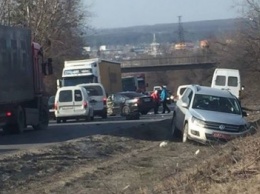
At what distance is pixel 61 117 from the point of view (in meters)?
41.9

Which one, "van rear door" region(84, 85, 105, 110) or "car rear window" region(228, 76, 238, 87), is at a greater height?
"van rear door" region(84, 85, 105, 110)

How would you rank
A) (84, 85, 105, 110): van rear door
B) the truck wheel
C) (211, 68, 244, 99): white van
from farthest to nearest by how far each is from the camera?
(211, 68, 244, 99): white van → (84, 85, 105, 110): van rear door → the truck wheel

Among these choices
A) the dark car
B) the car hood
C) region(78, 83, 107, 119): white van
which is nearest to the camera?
the car hood

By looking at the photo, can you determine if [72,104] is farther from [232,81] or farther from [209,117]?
[209,117]

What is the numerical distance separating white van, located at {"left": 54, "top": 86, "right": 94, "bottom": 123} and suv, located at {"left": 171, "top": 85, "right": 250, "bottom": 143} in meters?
13.6

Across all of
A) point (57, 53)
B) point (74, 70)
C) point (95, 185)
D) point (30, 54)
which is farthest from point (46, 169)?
point (57, 53)

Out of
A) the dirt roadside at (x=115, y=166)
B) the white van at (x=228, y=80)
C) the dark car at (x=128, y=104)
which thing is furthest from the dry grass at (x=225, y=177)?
the white van at (x=228, y=80)

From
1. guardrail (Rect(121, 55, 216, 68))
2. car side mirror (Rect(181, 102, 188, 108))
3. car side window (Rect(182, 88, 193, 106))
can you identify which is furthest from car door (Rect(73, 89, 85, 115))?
guardrail (Rect(121, 55, 216, 68))

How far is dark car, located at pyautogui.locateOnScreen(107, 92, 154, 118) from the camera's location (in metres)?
48.6

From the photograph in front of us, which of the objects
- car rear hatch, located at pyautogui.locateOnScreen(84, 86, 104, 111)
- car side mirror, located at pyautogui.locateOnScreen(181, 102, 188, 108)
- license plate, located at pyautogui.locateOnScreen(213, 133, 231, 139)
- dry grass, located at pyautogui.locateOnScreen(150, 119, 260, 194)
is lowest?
car rear hatch, located at pyautogui.locateOnScreen(84, 86, 104, 111)

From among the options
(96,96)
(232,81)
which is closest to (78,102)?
(96,96)

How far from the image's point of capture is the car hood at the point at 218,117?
25922mm

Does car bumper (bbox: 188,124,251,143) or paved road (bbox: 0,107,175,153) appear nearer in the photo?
paved road (bbox: 0,107,175,153)

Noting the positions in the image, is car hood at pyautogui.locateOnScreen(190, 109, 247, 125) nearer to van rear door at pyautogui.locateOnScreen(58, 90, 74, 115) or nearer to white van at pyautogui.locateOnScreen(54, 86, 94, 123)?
white van at pyautogui.locateOnScreen(54, 86, 94, 123)
